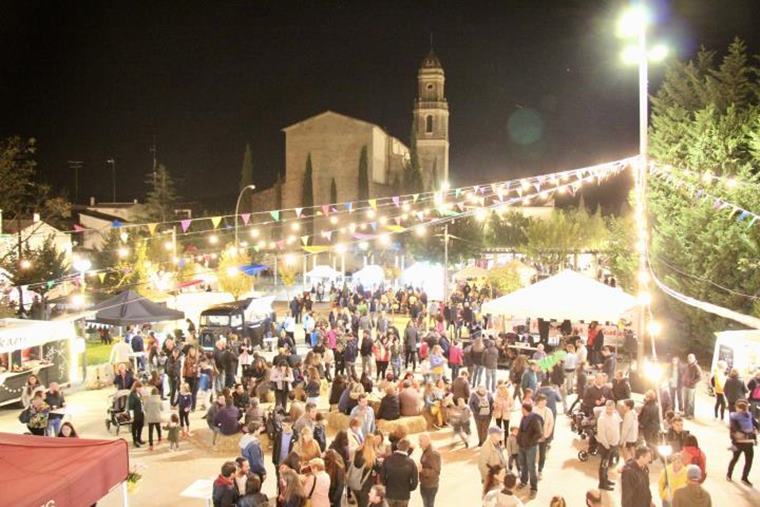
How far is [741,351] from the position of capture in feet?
42.7

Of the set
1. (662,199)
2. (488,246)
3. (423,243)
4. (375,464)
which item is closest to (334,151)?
(423,243)

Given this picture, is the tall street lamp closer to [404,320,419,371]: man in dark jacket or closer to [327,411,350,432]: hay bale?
[327,411,350,432]: hay bale

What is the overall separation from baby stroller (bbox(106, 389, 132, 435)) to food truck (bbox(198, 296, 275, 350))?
6372mm

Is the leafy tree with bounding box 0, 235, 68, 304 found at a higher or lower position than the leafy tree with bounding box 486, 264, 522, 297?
higher

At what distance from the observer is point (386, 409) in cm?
1066

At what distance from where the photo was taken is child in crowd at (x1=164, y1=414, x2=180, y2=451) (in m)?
10.5

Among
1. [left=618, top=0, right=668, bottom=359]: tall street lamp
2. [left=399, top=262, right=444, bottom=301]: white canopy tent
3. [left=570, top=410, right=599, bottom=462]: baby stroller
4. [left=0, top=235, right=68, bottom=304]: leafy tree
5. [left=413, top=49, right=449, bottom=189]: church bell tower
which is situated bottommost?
[left=570, top=410, right=599, bottom=462]: baby stroller

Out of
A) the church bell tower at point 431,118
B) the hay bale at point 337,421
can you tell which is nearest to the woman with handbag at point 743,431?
the hay bale at point 337,421

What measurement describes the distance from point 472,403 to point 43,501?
656 centimetres

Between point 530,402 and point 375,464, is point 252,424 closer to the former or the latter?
point 375,464

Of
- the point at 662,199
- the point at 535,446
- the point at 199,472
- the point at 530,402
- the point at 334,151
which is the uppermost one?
the point at 334,151

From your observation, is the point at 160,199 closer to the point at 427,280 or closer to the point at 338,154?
the point at 338,154

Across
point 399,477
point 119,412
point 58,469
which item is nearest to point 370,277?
point 119,412

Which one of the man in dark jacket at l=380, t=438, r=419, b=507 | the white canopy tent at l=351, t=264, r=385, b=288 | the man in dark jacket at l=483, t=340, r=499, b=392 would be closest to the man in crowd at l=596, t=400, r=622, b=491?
the man in dark jacket at l=380, t=438, r=419, b=507
